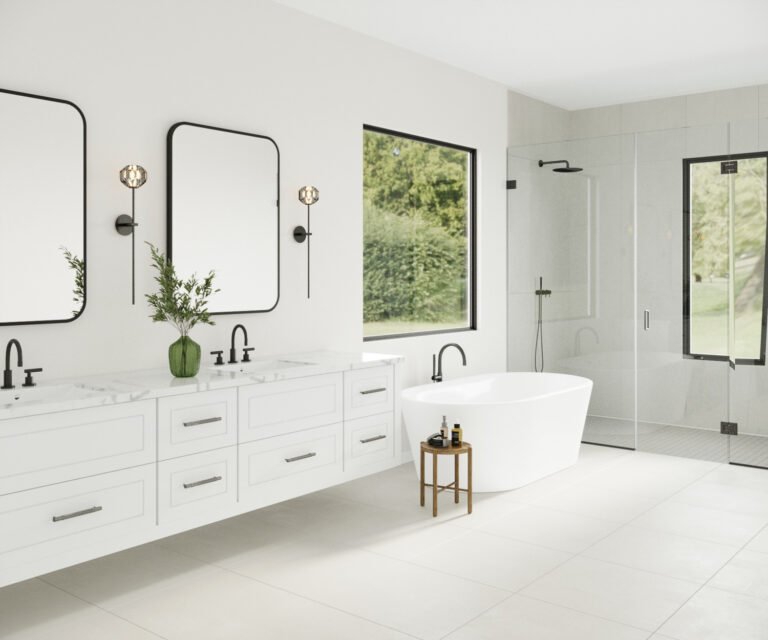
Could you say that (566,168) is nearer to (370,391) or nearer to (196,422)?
(370,391)

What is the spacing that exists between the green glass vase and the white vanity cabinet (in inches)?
4.0

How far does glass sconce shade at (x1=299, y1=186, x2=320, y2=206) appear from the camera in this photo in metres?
4.27

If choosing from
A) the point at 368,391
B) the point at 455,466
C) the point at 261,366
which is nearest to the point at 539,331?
the point at 455,466

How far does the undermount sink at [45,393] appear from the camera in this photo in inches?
114

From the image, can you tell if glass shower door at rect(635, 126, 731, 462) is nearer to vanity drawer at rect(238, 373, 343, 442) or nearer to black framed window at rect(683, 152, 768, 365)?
black framed window at rect(683, 152, 768, 365)

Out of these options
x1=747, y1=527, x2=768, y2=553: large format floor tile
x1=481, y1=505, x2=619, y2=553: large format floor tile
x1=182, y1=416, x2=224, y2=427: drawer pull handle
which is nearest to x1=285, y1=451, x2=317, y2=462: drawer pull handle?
x1=182, y1=416, x2=224, y2=427: drawer pull handle

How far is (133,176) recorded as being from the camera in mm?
3371

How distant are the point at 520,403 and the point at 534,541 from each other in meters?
0.93

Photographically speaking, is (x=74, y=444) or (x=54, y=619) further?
(x=54, y=619)

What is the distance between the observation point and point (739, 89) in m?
6.10

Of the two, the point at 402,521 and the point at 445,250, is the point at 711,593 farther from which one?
the point at 445,250

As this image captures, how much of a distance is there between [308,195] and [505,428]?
1.71 m

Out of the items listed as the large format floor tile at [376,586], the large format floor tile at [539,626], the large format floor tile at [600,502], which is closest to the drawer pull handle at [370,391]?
the large format floor tile at [376,586]

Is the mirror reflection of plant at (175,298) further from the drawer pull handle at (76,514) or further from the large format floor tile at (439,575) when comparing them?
the large format floor tile at (439,575)
